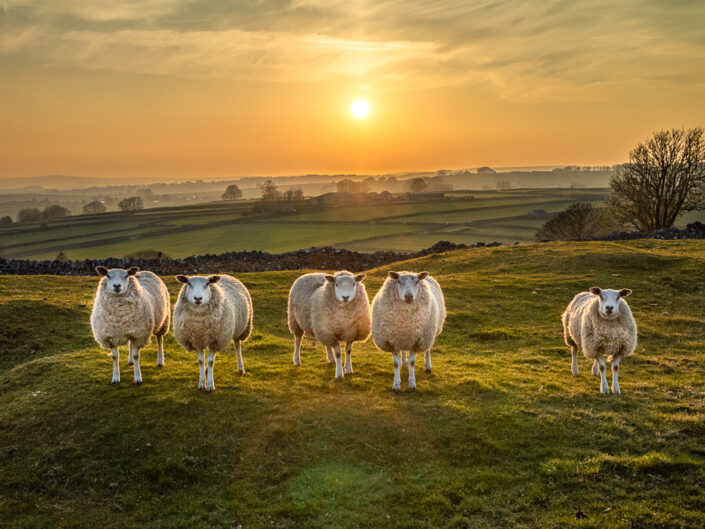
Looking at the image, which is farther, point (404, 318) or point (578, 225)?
point (578, 225)

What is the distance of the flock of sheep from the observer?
34.1 ft

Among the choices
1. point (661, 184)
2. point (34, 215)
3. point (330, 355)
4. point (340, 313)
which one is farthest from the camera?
point (34, 215)

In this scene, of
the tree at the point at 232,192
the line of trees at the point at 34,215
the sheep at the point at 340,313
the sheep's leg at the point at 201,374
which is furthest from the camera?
the tree at the point at 232,192

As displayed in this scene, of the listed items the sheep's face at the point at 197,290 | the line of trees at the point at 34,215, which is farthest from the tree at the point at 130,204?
the sheep's face at the point at 197,290

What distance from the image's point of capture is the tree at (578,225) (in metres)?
49.2

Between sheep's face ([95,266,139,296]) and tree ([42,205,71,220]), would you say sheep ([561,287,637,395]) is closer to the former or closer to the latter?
sheep's face ([95,266,139,296])

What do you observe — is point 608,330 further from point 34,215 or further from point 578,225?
point 34,215

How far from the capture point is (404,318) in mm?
10789

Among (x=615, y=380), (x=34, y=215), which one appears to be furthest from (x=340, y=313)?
(x=34, y=215)

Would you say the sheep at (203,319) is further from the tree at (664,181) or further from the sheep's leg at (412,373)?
the tree at (664,181)

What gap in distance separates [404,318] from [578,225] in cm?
4627

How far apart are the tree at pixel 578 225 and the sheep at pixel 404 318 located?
4376cm

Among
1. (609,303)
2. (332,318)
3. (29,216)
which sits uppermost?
(29,216)

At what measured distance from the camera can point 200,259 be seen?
1300 inches
